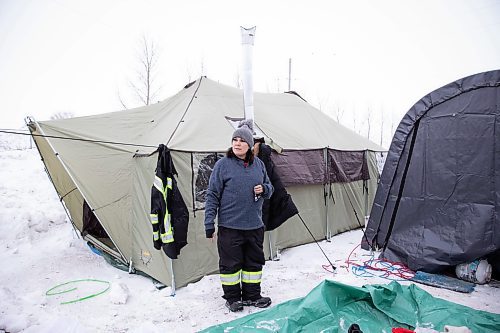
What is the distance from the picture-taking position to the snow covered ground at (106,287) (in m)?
3.16

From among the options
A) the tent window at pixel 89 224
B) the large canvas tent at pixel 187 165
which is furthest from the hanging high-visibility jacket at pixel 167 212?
the tent window at pixel 89 224

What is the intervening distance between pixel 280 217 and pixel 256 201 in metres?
1.02

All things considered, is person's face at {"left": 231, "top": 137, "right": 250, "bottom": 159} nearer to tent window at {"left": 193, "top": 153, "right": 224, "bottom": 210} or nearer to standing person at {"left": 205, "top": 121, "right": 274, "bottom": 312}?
standing person at {"left": 205, "top": 121, "right": 274, "bottom": 312}

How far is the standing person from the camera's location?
10.6 feet

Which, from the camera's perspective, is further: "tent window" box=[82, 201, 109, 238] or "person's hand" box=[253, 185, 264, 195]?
"tent window" box=[82, 201, 109, 238]

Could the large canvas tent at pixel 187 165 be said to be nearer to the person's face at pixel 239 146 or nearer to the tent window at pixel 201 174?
the tent window at pixel 201 174

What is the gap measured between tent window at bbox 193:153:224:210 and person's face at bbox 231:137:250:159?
3.30 ft

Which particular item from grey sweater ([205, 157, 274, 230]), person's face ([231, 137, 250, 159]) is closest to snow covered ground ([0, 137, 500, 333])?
grey sweater ([205, 157, 274, 230])

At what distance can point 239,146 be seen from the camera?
3.24 m

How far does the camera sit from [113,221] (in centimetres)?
454

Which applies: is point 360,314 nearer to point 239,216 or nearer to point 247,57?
point 239,216

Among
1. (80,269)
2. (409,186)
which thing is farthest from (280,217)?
(80,269)

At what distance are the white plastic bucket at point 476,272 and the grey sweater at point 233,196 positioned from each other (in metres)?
2.68

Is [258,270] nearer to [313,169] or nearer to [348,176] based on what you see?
[313,169]
